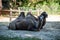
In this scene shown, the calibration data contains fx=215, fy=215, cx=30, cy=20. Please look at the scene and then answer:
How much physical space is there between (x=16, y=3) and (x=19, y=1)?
423 millimetres

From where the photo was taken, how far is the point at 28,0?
24.4 metres

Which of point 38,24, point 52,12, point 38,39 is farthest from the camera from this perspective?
point 52,12

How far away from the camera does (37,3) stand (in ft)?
80.1

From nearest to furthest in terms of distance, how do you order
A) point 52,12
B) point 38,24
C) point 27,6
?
point 38,24
point 52,12
point 27,6

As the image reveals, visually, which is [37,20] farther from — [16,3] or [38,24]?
[16,3]

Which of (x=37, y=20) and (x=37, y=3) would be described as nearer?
(x=37, y=20)

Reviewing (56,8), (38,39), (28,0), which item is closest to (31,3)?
(28,0)

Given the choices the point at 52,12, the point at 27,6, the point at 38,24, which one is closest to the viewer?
the point at 38,24

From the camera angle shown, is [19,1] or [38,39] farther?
[19,1]

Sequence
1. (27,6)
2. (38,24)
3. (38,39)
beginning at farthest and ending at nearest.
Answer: (27,6) < (38,24) < (38,39)

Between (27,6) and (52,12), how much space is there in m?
3.09

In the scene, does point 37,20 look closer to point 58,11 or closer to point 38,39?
point 38,39

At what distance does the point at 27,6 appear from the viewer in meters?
23.7

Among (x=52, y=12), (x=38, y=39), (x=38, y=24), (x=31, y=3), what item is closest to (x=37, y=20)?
(x=38, y=24)
